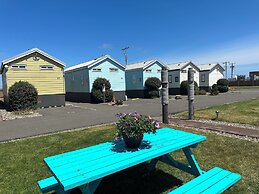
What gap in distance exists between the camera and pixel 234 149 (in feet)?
16.1

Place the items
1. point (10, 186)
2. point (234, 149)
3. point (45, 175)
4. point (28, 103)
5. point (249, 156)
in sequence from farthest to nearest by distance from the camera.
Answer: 1. point (28, 103)
2. point (234, 149)
3. point (249, 156)
4. point (45, 175)
5. point (10, 186)

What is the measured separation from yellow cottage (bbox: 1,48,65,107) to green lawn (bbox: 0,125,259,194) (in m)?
10.9

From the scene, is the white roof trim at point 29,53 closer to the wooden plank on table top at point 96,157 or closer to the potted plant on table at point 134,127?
the wooden plank on table top at point 96,157

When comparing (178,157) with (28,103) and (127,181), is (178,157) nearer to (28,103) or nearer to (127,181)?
(127,181)

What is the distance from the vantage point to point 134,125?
278cm

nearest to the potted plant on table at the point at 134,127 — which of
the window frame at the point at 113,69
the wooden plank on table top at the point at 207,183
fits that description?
the wooden plank on table top at the point at 207,183

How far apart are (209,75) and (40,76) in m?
→ 24.6

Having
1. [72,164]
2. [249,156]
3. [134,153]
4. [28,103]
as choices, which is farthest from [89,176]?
[28,103]

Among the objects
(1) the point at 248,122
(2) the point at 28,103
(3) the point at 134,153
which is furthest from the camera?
(2) the point at 28,103

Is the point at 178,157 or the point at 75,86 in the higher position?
the point at 75,86

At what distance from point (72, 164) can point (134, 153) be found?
795 mm

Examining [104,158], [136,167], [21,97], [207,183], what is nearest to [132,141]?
[104,158]

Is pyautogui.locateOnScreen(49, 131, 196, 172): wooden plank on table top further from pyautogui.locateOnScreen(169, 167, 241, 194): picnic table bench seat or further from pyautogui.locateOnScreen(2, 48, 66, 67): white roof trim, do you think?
pyautogui.locateOnScreen(2, 48, 66, 67): white roof trim

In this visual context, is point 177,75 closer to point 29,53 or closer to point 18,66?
point 29,53
